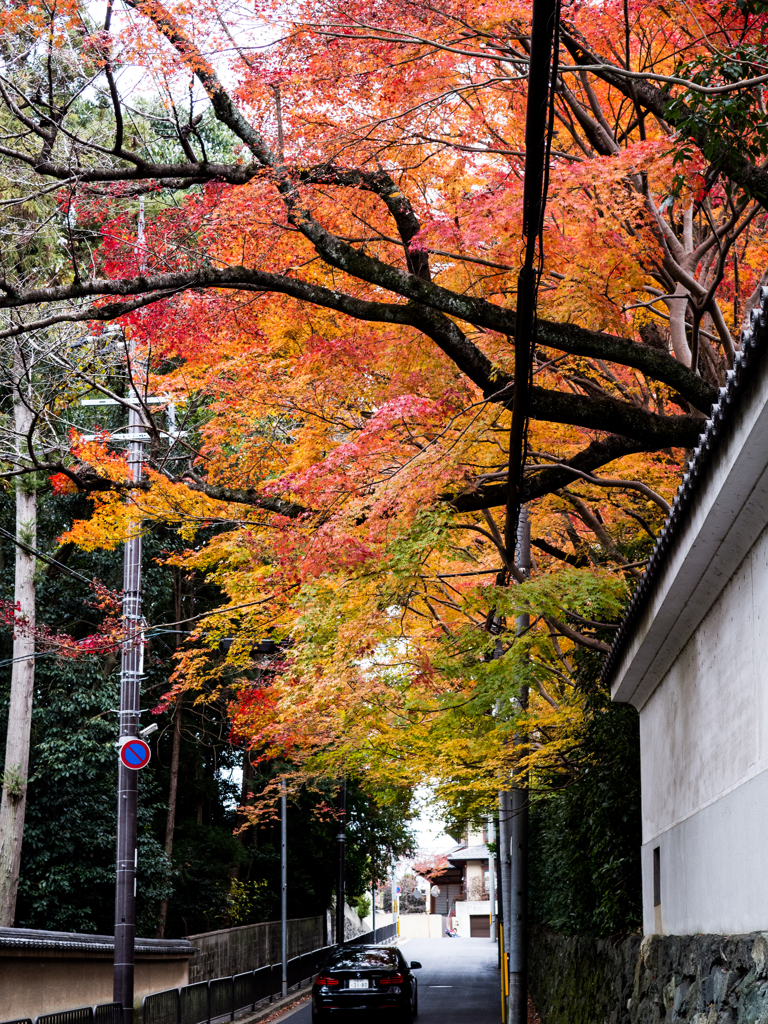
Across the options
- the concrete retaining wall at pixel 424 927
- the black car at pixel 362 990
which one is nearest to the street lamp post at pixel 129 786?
the black car at pixel 362 990

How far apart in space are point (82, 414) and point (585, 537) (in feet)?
46.1

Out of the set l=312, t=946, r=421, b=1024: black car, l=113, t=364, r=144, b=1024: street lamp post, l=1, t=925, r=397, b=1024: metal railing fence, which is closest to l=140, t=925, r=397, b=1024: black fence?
l=1, t=925, r=397, b=1024: metal railing fence

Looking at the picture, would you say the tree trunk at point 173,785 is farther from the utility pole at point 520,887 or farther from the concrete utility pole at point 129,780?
the utility pole at point 520,887

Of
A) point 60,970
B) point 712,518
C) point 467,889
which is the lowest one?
point 467,889

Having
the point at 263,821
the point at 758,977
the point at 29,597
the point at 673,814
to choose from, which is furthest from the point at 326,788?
the point at 758,977

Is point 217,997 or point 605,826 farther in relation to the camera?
point 217,997

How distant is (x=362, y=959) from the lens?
65.2ft

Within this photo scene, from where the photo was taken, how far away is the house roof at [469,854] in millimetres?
79750

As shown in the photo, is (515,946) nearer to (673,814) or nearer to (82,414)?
(673,814)

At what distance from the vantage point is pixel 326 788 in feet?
108

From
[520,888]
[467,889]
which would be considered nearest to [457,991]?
[520,888]

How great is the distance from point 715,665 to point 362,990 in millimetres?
14707

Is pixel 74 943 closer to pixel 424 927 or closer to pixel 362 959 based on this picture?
pixel 362 959

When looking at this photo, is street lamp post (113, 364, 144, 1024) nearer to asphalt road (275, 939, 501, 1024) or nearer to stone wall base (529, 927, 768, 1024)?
asphalt road (275, 939, 501, 1024)
